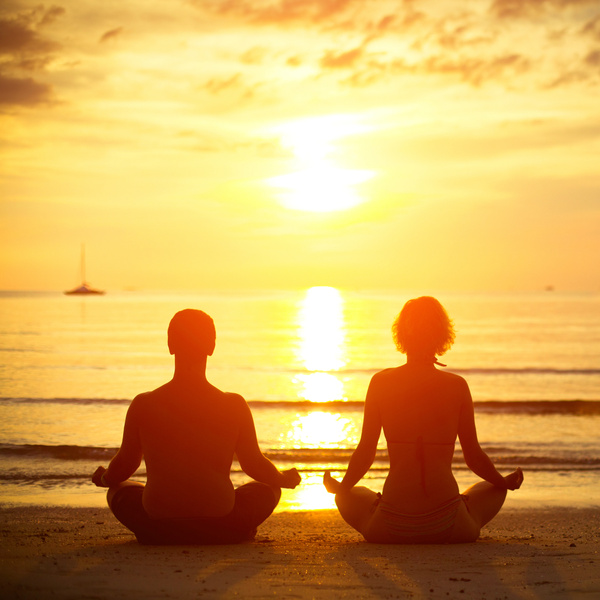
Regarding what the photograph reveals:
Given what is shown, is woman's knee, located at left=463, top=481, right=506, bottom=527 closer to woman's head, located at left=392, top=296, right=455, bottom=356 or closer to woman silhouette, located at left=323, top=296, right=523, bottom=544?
woman silhouette, located at left=323, top=296, right=523, bottom=544

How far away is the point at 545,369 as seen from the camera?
27641 millimetres

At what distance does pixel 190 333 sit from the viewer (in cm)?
489

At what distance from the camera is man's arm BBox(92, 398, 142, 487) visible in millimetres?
5023

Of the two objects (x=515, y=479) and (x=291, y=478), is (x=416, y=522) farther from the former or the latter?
(x=291, y=478)

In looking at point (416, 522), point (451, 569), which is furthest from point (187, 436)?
point (451, 569)

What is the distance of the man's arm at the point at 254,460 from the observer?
5082 mm

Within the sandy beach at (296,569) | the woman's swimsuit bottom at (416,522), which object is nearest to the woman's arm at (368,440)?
the woman's swimsuit bottom at (416,522)

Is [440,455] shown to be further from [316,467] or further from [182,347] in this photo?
[316,467]

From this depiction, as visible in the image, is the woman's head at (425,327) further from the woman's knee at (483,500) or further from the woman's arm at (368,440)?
the woman's knee at (483,500)

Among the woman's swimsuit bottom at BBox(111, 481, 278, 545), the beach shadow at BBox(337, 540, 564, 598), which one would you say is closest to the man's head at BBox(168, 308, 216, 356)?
the woman's swimsuit bottom at BBox(111, 481, 278, 545)

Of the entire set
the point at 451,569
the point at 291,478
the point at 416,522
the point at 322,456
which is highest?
the point at 291,478

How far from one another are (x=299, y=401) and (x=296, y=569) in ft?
50.1

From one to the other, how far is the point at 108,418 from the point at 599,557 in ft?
42.4

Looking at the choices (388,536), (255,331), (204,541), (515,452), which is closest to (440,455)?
(388,536)
